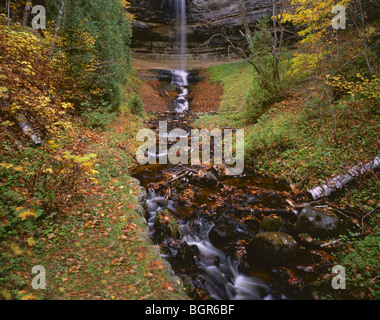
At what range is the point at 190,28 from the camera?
31188 mm

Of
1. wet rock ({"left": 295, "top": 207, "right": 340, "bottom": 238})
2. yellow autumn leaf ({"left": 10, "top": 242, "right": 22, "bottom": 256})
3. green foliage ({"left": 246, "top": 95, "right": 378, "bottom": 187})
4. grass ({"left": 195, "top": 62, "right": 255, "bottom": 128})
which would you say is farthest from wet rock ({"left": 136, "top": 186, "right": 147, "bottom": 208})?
grass ({"left": 195, "top": 62, "right": 255, "bottom": 128})

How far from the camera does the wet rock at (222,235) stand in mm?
5328

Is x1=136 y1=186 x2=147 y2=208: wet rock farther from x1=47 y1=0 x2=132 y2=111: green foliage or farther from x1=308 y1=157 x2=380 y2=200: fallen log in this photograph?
x1=47 y1=0 x2=132 y2=111: green foliage

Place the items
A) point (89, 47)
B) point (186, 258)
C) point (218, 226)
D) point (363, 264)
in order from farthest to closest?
point (89, 47) → point (218, 226) → point (186, 258) → point (363, 264)

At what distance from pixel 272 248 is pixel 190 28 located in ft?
117

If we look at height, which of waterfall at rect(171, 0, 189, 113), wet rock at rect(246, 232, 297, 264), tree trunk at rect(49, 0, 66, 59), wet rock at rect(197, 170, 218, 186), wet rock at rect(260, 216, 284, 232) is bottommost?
wet rock at rect(246, 232, 297, 264)

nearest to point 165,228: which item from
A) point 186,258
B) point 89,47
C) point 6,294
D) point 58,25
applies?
point 186,258

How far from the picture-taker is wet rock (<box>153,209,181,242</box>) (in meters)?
5.29

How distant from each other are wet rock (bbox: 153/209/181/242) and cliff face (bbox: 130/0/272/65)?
29.4 metres

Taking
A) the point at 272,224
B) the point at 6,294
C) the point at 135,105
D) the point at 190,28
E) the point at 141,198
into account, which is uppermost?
the point at 190,28

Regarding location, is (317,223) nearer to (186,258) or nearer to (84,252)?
(186,258)

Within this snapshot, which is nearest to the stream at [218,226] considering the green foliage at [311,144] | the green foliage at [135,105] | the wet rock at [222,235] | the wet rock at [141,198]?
the wet rock at [222,235]

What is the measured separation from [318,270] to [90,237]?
5155mm

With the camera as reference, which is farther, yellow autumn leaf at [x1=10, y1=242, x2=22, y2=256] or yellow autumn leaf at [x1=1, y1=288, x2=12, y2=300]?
yellow autumn leaf at [x1=10, y1=242, x2=22, y2=256]
